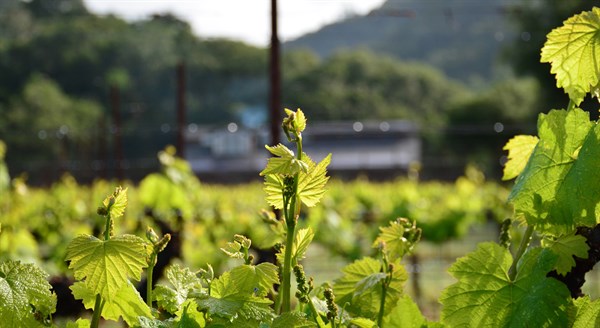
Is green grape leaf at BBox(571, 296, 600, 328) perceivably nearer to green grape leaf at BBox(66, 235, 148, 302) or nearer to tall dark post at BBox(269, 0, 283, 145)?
green grape leaf at BBox(66, 235, 148, 302)

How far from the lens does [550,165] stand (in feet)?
2.56

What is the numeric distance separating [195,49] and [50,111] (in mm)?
16566

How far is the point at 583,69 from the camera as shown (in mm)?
815

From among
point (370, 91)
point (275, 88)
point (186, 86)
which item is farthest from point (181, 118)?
point (186, 86)

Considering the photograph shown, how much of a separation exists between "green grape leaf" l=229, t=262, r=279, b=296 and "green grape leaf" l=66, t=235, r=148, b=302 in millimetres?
79

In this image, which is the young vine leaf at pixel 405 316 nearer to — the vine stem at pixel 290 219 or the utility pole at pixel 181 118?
the vine stem at pixel 290 219

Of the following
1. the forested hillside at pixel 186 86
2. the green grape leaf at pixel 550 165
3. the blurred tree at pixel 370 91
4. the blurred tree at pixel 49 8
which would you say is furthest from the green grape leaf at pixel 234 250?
the blurred tree at pixel 49 8

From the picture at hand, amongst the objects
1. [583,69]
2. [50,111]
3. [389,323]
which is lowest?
[50,111]

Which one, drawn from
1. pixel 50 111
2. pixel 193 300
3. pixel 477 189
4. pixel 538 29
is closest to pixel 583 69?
pixel 193 300

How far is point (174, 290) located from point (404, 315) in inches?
8.5

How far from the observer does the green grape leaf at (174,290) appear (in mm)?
777

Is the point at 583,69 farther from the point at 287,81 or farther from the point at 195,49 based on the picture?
the point at 195,49

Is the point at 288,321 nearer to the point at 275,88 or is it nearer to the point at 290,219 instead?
the point at 290,219

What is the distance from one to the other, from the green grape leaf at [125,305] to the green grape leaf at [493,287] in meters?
0.26
